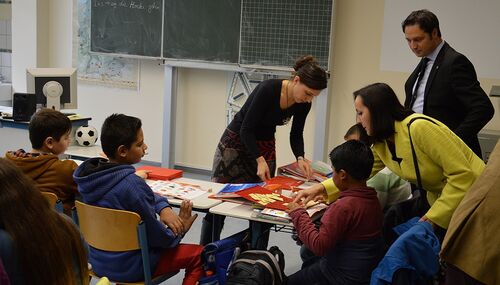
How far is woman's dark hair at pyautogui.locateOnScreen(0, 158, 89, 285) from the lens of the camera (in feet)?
4.52

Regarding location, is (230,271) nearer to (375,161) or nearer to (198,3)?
(375,161)

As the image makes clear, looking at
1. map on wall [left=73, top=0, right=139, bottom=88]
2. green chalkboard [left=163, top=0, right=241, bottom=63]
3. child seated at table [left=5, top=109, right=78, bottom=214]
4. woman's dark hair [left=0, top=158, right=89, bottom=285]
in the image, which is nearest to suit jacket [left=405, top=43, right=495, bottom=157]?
child seated at table [left=5, top=109, right=78, bottom=214]

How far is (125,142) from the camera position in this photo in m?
2.53

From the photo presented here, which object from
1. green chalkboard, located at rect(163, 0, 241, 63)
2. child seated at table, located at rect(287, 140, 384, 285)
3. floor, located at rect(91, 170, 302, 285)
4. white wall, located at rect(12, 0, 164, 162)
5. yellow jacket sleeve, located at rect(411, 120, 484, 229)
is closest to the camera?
yellow jacket sleeve, located at rect(411, 120, 484, 229)

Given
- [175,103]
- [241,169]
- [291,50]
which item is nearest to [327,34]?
[291,50]

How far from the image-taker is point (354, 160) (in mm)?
2301

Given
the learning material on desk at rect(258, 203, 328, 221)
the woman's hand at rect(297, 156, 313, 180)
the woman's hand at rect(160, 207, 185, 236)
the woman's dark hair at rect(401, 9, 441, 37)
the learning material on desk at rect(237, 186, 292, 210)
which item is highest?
the woman's dark hair at rect(401, 9, 441, 37)

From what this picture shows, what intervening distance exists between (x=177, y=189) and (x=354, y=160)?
1.02 meters

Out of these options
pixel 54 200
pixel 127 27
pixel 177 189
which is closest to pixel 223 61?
pixel 127 27

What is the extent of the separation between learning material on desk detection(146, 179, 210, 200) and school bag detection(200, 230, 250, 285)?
0.30m

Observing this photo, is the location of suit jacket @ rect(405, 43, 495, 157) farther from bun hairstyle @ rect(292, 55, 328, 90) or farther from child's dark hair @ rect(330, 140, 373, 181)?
child's dark hair @ rect(330, 140, 373, 181)

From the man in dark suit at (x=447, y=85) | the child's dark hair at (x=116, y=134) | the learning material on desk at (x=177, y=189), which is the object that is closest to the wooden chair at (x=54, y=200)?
the child's dark hair at (x=116, y=134)

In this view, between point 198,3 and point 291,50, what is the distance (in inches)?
42.9

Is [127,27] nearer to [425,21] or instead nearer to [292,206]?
[425,21]
